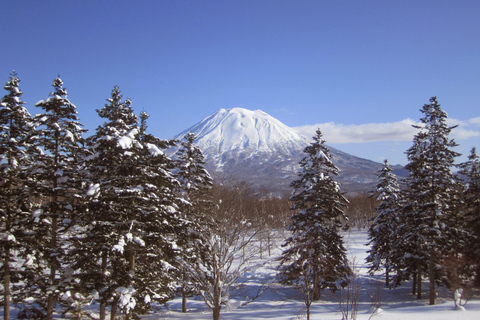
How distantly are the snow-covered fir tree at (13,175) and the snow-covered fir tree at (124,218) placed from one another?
10.8 feet

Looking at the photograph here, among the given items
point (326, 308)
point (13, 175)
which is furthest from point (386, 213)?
point (13, 175)

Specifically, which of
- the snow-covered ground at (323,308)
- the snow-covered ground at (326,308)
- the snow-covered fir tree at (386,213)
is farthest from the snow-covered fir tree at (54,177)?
the snow-covered fir tree at (386,213)

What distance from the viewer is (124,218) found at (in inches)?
563

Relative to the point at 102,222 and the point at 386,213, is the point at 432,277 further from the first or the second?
the point at 102,222

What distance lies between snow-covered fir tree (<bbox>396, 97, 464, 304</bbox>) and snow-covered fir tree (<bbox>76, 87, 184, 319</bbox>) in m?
18.0

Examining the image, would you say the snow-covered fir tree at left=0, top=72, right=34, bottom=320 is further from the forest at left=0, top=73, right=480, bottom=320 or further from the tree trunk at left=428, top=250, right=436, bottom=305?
the tree trunk at left=428, top=250, right=436, bottom=305

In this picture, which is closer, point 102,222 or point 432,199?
point 102,222

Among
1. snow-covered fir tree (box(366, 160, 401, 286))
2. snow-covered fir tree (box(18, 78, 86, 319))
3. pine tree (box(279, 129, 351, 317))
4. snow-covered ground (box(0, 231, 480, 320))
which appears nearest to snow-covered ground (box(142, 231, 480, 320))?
snow-covered ground (box(0, 231, 480, 320))

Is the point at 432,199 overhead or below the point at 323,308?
overhead

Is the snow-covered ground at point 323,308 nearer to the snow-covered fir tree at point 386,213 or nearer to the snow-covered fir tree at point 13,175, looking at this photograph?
the snow-covered fir tree at point 386,213

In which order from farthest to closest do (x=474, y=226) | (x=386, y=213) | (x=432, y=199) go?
(x=386, y=213)
(x=474, y=226)
(x=432, y=199)

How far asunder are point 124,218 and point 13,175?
5.63 m

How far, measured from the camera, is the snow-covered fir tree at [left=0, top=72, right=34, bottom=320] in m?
14.5

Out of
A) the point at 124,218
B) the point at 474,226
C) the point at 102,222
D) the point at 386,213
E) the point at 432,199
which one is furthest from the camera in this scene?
the point at 386,213
